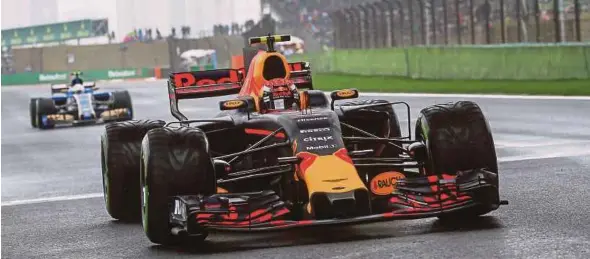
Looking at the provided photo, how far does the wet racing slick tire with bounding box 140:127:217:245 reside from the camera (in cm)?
893

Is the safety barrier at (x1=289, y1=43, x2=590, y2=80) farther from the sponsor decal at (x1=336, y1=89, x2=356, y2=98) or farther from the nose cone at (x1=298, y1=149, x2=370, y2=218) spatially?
the nose cone at (x1=298, y1=149, x2=370, y2=218)

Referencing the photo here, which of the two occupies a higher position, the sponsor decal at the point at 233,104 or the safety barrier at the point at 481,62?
the sponsor decal at the point at 233,104

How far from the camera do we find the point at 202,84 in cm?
1307

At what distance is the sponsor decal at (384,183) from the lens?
387 inches

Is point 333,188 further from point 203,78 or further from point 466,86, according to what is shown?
point 466,86

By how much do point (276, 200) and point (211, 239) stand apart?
0.79 m

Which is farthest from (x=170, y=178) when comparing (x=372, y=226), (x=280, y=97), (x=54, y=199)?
(x=54, y=199)

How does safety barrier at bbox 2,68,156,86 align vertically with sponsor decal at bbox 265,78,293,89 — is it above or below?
below

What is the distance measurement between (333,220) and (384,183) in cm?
144

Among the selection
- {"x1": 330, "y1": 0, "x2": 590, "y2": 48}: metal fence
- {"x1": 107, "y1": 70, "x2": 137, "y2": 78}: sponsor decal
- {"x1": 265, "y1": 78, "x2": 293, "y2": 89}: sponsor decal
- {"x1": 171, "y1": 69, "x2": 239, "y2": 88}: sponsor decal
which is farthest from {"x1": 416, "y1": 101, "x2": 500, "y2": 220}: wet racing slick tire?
{"x1": 107, "y1": 70, "x2": 137, "y2": 78}: sponsor decal

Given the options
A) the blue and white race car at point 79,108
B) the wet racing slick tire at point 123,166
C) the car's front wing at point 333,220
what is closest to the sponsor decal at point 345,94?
the wet racing slick tire at point 123,166

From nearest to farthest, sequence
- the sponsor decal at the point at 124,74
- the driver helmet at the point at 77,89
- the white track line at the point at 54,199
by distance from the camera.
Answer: the white track line at the point at 54,199, the driver helmet at the point at 77,89, the sponsor decal at the point at 124,74

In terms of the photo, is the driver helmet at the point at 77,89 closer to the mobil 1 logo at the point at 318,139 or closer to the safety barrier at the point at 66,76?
the mobil 1 logo at the point at 318,139

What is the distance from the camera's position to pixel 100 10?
118250 mm
